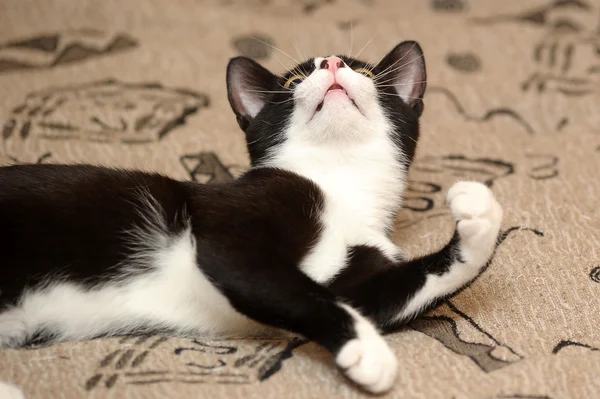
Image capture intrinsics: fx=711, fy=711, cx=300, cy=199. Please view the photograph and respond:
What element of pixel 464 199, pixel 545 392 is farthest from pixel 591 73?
pixel 545 392

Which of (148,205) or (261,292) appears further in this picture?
(148,205)

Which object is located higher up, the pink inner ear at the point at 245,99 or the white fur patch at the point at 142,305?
the pink inner ear at the point at 245,99

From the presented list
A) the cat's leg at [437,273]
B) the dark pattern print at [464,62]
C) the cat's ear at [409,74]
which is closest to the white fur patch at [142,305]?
the cat's leg at [437,273]

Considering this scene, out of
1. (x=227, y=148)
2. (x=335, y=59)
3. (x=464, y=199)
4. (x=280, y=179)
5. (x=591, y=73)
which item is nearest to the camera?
(x=464, y=199)

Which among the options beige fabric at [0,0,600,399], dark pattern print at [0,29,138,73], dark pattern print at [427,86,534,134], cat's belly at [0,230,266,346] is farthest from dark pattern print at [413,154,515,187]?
dark pattern print at [0,29,138,73]

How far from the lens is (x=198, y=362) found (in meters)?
1.02

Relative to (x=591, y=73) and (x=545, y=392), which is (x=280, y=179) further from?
(x=591, y=73)

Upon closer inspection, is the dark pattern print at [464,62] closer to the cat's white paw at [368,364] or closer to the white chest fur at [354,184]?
the white chest fur at [354,184]

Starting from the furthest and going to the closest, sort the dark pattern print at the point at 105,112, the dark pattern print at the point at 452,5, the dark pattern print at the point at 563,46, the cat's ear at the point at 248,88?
1. the dark pattern print at the point at 452,5
2. the dark pattern print at the point at 563,46
3. the dark pattern print at the point at 105,112
4. the cat's ear at the point at 248,88

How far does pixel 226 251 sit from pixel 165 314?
178 millimetres

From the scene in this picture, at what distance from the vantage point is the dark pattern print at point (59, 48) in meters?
1.98

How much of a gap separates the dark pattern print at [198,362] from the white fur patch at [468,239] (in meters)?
0.21

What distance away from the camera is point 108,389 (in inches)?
37.6

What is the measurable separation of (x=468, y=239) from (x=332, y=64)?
1.47ft
